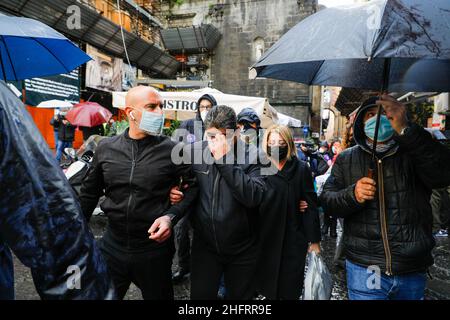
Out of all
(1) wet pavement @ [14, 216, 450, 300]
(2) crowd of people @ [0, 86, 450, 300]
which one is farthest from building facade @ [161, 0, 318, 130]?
(2) crowd of people @ [0, 86, 450, 300]

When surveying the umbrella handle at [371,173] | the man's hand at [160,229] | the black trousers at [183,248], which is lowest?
the black trousers at [183,248]

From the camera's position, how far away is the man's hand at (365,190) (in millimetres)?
1995

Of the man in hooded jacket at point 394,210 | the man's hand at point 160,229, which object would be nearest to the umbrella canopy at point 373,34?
the man in hooded jacket at point 394,210

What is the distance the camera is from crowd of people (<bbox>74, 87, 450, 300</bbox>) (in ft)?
6.64

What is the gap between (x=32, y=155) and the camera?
37.0 inches

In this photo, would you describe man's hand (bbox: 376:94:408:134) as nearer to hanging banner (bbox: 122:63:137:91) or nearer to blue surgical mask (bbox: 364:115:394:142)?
blue surgical mask (bbox: 364:115:394:142)

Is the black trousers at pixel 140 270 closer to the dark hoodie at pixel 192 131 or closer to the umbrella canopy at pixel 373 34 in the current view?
the umbrella canopy at pixel 373 34

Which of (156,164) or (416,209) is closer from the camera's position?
(416,209)

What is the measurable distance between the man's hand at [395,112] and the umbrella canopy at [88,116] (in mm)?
6757

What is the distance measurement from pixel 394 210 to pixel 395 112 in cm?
63

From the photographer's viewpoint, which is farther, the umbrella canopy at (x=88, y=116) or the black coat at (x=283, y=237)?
the umbrella canopy at (x=88, y=116)
